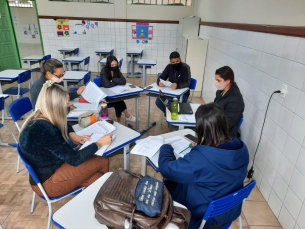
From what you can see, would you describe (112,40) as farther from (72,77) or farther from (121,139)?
(121,139)

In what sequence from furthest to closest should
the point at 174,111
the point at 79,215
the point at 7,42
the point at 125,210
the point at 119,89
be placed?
1. the point at 7,42
2. the point at 119,89
3. the point at 174,111
4. the point at 79,215
5. the point at 125,210

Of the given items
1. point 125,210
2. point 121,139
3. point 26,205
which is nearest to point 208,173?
point 125,210

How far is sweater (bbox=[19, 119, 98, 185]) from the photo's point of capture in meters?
1.36

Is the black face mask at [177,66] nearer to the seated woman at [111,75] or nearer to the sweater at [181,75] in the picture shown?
the sweater at [181,75]

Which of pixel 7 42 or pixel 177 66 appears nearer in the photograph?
pixel 177 66

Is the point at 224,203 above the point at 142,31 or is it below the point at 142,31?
below

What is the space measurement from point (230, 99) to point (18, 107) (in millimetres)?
2307

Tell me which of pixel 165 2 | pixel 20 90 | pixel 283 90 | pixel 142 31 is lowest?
pixel 20 90

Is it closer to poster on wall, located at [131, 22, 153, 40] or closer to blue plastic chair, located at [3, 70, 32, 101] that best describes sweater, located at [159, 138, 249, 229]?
blue plastic chair, located at [3, 70, 32, 101]

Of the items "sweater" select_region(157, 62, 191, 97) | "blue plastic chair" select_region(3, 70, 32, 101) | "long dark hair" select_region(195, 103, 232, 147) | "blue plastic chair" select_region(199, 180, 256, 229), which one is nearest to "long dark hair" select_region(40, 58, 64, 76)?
"sweater" select_region(157, 62, 191, 97)

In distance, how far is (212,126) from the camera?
1185 millimetres

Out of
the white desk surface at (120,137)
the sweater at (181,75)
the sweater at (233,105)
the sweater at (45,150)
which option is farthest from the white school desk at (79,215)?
the sweater at (181,75)

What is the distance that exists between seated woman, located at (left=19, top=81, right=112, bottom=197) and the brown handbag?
57 cm

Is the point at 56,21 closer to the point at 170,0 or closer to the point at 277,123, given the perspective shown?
the point at 170,0
